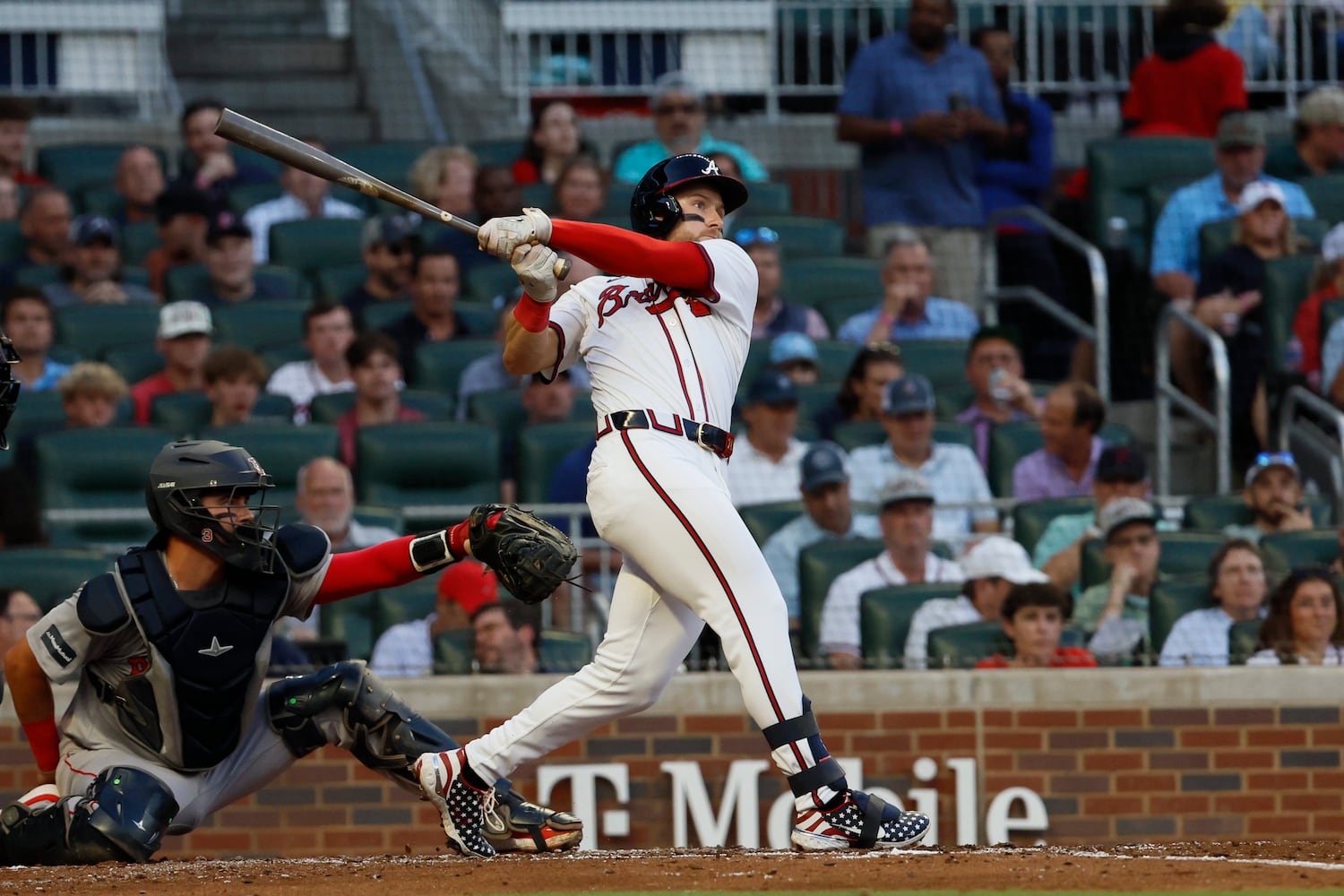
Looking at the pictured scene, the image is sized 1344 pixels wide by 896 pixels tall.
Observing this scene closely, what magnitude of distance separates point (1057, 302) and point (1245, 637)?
3.68 meters

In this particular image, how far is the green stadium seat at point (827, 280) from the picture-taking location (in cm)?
957

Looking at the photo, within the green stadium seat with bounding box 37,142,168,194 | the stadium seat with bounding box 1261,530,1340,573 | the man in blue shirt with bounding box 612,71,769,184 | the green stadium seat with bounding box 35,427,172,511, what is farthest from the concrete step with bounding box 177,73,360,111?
the stadium seat with bounding box 1261,530,1340,573

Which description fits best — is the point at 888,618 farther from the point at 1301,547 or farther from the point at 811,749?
the point at 811,749

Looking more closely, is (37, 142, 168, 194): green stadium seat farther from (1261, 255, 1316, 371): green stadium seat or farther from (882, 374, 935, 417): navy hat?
(1261, 255, 1316, 371): green stadium seat

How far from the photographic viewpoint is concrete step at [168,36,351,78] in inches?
492

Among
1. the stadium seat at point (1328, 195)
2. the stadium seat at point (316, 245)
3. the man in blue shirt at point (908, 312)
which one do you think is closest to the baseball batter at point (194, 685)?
the man in blue shirt at point (908, 312)

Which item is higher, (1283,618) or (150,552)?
(150,552)

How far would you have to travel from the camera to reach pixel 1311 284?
29.4 ft

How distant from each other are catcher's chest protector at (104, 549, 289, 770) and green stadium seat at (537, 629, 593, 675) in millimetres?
1964

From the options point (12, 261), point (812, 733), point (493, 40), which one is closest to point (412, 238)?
point (12, 261)

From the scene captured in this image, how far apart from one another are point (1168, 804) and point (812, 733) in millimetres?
2355

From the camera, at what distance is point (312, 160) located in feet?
16.7

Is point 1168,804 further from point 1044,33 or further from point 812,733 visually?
point 1044,33

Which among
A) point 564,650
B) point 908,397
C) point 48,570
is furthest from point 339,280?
point 564,650
